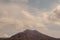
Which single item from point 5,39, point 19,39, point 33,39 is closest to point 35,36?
point 33,39

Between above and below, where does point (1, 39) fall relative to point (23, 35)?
below

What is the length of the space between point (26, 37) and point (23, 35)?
6.44 ft

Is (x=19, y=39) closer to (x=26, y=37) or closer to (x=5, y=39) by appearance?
(x=26, y=37)

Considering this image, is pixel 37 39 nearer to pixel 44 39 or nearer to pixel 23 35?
pixel 44 39

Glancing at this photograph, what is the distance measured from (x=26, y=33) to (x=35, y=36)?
5292mm

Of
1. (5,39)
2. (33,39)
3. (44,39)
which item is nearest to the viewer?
(5,39)

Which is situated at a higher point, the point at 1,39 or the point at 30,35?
the point at 30,35

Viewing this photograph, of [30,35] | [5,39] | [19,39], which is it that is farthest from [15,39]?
[5,39]

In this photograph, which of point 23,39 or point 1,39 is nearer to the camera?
point 1,39

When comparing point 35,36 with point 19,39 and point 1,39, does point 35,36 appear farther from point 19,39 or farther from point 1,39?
point 1,39

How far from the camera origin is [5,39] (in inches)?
3231

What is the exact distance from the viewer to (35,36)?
314 ft

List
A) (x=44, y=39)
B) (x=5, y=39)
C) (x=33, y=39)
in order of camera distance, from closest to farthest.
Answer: (x=5, y=39), (x=44, y=39), (x=33, y=39)

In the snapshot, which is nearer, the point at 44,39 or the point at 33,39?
the point at 44,39
